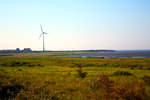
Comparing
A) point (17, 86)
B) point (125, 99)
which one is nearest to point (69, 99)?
point (125, 99)

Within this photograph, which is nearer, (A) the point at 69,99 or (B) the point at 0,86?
(A) the point at 69,99

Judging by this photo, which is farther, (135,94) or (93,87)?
(93,87)

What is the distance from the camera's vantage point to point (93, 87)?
10.2 m

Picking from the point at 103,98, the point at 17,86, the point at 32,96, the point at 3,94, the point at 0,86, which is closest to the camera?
the point at 32,96

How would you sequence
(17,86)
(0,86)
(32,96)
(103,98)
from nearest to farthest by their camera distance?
(32,96) < (103,98) < (0,86) < (17,86)

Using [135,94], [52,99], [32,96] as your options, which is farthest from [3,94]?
[135,94]

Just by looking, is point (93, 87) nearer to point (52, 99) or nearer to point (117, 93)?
point (117, 93)

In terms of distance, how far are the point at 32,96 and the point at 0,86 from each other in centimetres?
330

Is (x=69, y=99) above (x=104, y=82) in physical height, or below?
below

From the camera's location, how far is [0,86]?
9055mm

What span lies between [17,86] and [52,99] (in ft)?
12.5

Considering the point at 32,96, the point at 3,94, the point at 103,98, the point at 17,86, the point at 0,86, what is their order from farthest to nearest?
the point at 17,86, the point at 0,86, the point at 3,94, the point at 103,98, the point at 32,96

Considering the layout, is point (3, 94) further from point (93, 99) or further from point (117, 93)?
point (117, 93)

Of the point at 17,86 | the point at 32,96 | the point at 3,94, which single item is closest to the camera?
the point at 32,96
